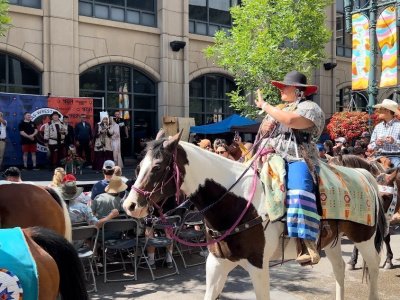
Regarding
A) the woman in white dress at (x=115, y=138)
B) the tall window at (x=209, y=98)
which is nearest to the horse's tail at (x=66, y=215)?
the woman in white dress at (x=115, y=138)

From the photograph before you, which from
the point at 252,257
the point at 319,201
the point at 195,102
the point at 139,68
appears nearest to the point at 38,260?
the point at 252,257

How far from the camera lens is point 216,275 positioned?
3832 millimetres

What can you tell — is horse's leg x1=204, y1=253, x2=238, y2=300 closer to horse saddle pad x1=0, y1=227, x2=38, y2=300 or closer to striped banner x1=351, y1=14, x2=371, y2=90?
horse saddle pad x1=0, y1=227, x2=38, y2=300

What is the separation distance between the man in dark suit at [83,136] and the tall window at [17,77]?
2554 millimetres

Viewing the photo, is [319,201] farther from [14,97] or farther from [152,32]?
[152,32]

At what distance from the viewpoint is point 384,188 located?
6270 mm

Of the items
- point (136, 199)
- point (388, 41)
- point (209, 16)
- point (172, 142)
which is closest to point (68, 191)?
point (136, 199)

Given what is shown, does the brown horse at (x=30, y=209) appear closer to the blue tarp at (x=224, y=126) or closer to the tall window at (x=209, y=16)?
the blue tarp at (x=224, y=126)

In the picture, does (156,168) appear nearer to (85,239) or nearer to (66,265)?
(66,265)

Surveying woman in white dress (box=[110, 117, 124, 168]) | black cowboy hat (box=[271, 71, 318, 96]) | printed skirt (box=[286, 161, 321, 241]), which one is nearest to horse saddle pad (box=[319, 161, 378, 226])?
printed skirt (box=[286, 161, 321, 241])

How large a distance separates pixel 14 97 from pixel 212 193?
11.3 m

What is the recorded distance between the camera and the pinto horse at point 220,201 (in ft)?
11.7

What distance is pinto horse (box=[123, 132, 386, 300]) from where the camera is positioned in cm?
357

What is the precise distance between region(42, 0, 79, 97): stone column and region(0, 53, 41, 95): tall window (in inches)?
Result: 20.2
